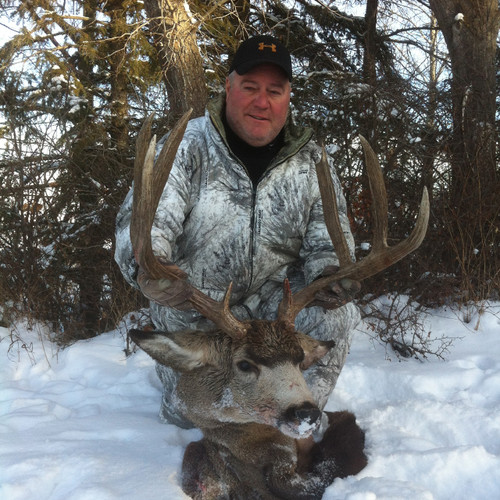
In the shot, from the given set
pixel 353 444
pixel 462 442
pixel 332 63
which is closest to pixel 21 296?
pixel 353 444

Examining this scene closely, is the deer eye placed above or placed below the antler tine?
below

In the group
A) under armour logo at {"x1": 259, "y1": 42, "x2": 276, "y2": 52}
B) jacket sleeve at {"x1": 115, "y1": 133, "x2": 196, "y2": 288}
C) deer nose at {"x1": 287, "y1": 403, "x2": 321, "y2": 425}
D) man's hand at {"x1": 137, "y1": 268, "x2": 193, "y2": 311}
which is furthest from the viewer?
under armour logo at {"x1": 259, "y1": 42, "x2": 276, "y2": 52}

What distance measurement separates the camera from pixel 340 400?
3285 millimetres

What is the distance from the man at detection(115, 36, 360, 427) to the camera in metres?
3.11

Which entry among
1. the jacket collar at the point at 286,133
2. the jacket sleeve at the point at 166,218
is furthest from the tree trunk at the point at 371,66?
the jacket sleeve at the point at 166,218

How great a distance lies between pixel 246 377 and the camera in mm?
2303

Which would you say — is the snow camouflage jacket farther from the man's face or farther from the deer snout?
the deer snout

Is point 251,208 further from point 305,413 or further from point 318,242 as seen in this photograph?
point 305,413

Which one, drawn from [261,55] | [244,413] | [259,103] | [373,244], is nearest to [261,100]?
[259,103]

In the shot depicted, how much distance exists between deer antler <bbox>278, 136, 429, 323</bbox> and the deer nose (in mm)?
499

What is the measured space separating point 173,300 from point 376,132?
416cm

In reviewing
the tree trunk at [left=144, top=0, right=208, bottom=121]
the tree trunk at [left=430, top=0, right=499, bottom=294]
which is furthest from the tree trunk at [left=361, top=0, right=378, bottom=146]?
the tree trunk at [left=144, top=0, right=208, bottom=121]

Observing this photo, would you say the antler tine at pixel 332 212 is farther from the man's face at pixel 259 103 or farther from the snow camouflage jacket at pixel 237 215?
the man's face at pixel 259 103

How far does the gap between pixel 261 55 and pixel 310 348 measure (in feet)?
6.05
